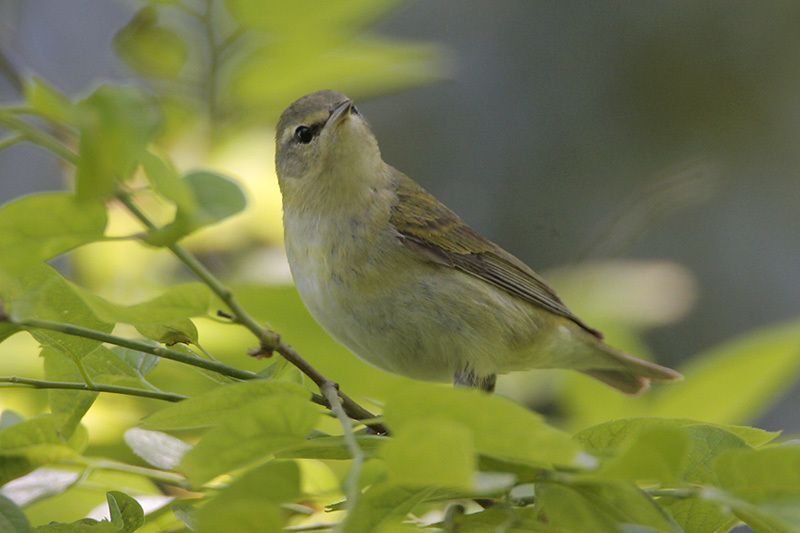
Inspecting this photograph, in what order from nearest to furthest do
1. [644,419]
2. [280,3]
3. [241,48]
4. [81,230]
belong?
[81,230], [644,419], [280,3], [241,48]

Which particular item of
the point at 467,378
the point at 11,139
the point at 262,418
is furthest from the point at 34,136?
→ the point at 467,378

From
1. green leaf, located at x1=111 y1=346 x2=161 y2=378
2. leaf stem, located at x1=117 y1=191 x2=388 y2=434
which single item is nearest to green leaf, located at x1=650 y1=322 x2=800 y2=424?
leaf stem, located at x1=117 y1=191 x2=388 y2=434

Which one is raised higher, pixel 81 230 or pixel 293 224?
pixel 293 224

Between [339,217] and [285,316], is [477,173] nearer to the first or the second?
[339,217]

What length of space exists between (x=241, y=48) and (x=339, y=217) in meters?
0.53

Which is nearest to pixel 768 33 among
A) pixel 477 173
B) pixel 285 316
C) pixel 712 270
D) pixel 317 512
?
pixel 712 270

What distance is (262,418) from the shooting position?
1103 millimetres

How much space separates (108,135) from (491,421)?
19.5 inches

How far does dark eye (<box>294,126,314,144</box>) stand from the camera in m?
2.93

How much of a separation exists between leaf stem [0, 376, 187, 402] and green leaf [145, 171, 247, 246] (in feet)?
0.92

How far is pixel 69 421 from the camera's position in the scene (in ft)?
4.78

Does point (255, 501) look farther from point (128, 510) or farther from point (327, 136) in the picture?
point (327, 136)

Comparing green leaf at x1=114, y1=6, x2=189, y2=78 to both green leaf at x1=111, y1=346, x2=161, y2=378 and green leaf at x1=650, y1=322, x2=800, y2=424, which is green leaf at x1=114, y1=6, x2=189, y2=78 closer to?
green leaf at x1=111, y1=346, x2=161, y2=378

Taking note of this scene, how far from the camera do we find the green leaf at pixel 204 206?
3.78 ft
